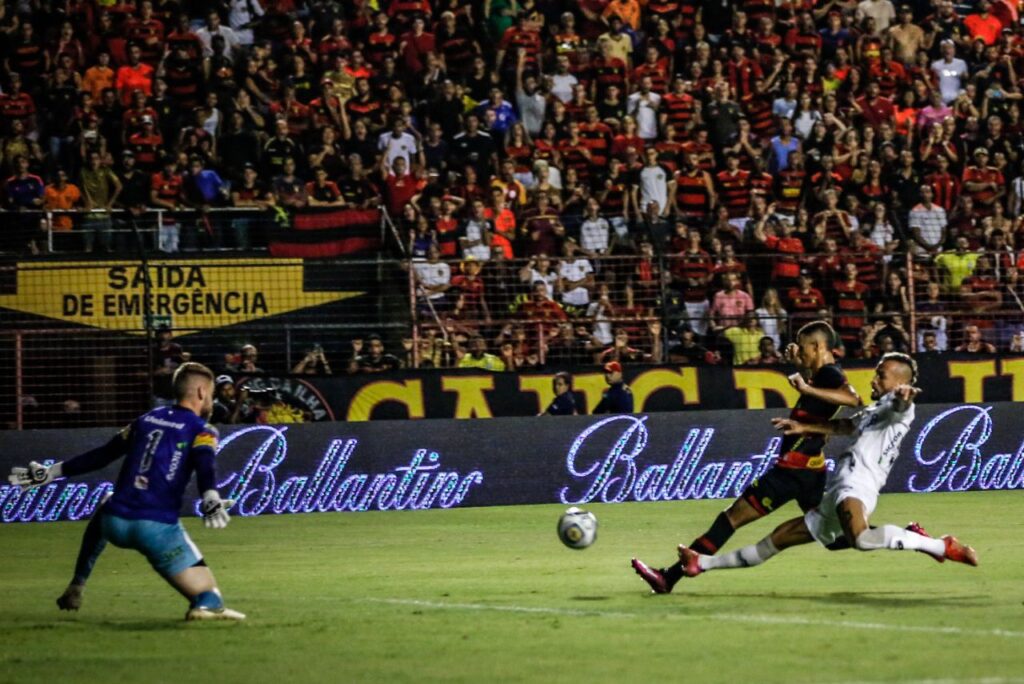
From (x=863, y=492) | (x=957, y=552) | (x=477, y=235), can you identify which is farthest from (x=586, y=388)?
(x=957, y=552)

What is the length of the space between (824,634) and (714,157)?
1736 cm

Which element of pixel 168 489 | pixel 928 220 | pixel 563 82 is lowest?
A: pixel 928 220

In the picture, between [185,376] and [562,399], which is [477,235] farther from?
[185,376]

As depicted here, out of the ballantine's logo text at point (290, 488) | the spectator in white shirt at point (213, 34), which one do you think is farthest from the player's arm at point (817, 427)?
the spectator in white shirt at point (213, 34)

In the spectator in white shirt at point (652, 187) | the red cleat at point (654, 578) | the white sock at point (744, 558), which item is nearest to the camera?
the white sock at point (744, 558)

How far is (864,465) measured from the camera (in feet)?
37.1

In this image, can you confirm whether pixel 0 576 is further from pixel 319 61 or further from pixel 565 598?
pixel 319 61

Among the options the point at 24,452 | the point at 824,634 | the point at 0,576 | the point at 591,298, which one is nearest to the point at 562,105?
the point at 591,298

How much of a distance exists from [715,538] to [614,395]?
9.78m

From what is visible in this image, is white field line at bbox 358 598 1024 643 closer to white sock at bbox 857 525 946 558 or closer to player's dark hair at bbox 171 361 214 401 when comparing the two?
white sock at bbox 857 525 946 558

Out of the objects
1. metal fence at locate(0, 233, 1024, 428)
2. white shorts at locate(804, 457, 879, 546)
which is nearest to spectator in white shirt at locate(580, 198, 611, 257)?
metal fence at locate(0, 233, 1024, 428)

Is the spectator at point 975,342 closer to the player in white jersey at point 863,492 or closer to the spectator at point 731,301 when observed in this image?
the spectator at point 731,301

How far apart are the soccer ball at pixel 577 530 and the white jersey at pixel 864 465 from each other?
2074mm

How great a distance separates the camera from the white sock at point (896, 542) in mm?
10938
